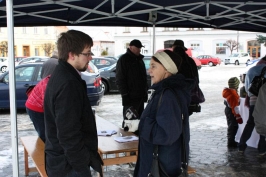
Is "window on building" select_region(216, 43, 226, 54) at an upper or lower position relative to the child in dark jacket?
upper

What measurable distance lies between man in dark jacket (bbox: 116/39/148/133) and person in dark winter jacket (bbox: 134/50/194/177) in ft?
9.64

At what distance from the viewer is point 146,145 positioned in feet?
8.72

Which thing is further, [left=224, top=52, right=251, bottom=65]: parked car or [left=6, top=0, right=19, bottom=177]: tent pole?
[left=224, top=52, right=251, bottom=65]: parked car

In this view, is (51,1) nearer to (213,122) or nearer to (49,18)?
(49,18)

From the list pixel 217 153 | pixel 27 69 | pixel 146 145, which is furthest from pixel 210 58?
pixel 146 145

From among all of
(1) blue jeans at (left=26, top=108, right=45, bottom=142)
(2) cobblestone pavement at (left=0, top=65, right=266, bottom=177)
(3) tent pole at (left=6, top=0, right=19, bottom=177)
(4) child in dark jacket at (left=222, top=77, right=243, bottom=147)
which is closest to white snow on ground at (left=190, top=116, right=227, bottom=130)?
(2) cobblestone pavement at (left=0, top=65, right=266, bottom=177)

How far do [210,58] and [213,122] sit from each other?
3218 centimetres

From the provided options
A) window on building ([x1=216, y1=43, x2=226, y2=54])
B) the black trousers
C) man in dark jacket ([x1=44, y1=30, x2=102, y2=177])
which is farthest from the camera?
window on building ([x1=216, y1=43, x2=226, y2=54])

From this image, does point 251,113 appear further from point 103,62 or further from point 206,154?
point 103,62

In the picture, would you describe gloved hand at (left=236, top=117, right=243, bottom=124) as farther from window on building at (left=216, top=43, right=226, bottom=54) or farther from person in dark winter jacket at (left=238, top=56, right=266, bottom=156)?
window on building at (left=216, top=43, right=226, bottom=54)

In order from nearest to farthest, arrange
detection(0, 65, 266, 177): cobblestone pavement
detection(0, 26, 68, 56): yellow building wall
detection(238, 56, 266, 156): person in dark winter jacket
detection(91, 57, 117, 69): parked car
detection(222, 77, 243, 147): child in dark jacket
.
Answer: detection(0, 65, 266, 177): cobblestone pavement → detection(238, 56, 266, 156): person in dark winter jacket → detection(222, 77, 243, 147): child in dark jacket → detection(91, 57, 117, 69): parked car → detection(0, 26, 68, 56): yellow building wall

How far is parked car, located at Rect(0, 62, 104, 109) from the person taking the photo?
9867 millimetres

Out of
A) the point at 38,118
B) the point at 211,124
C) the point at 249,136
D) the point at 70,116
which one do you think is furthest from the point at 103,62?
the point at 70,116

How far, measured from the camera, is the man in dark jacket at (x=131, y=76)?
569cm
